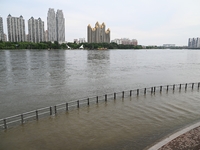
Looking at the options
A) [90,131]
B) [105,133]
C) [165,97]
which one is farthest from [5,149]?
[165,97]

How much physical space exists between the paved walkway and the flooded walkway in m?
1.74

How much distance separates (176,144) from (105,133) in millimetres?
4947

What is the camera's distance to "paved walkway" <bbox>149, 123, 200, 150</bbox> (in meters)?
9.20

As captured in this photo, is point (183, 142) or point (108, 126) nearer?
point (183, 142)

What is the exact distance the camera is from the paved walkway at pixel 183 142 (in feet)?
30.2

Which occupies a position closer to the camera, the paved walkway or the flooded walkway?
the paved walkway

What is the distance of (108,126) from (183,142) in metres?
5.77

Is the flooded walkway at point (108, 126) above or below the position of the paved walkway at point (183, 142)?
below

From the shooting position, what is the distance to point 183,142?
9750mm

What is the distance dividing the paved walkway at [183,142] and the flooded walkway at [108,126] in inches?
68.4

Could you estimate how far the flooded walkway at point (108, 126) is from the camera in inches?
454

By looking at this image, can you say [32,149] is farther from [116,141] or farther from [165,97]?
[165,97]

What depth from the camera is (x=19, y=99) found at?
21219 mm

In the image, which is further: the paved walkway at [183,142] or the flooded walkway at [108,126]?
the flooded walkway at [108,126]
